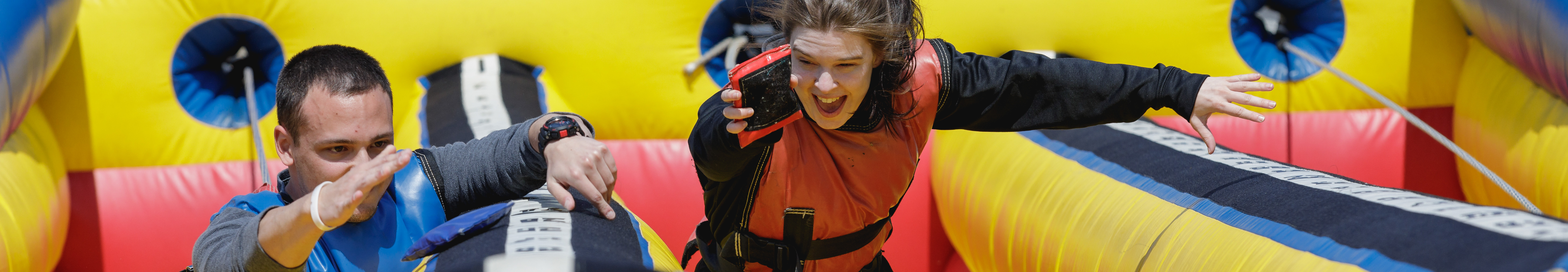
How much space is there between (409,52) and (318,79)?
0.78 metres

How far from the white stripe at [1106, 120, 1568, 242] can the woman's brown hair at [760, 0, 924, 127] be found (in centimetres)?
41

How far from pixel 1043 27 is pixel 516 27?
3.26ft

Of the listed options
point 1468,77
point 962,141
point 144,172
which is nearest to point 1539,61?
point 1468,77

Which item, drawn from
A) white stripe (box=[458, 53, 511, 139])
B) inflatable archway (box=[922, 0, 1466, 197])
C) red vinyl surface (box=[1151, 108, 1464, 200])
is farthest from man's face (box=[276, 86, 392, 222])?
red vinyl surface (box=[1151, 108, 1464, 200])

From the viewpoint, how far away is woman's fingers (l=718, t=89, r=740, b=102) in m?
0.82

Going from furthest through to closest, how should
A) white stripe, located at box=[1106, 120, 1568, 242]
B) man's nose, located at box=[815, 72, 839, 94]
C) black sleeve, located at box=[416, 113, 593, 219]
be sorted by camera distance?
black sleeve, located at box=[416, 113, 593, 219] < man's nose, located at box=[815, 72, 839, 94] < white stripe, located at box=[1106, 120, 1568, 242]

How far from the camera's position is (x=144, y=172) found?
1.68 m

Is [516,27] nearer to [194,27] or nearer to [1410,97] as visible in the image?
[194,27]

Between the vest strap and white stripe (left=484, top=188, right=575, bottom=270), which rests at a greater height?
white stripe (left=484, top=188, right=575, bottom=270)

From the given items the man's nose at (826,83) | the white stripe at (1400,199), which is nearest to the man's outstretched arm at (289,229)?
the man's nose at (826,83)

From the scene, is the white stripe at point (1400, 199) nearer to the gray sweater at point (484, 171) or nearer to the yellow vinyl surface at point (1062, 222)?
the yellow vinyl surface at point (1062, 222)

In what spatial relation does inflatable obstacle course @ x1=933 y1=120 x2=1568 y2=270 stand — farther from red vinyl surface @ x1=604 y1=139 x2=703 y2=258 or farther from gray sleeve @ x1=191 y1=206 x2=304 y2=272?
gray sleeve @ x1=191 y1=206 x2=304 y2=272

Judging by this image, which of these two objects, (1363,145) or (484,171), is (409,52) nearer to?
(484,171)

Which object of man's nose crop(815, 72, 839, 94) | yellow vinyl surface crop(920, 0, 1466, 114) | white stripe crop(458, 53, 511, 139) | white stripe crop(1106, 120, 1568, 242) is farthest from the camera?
yellow vinyl surface crop(920, 0, 1466, 114)
